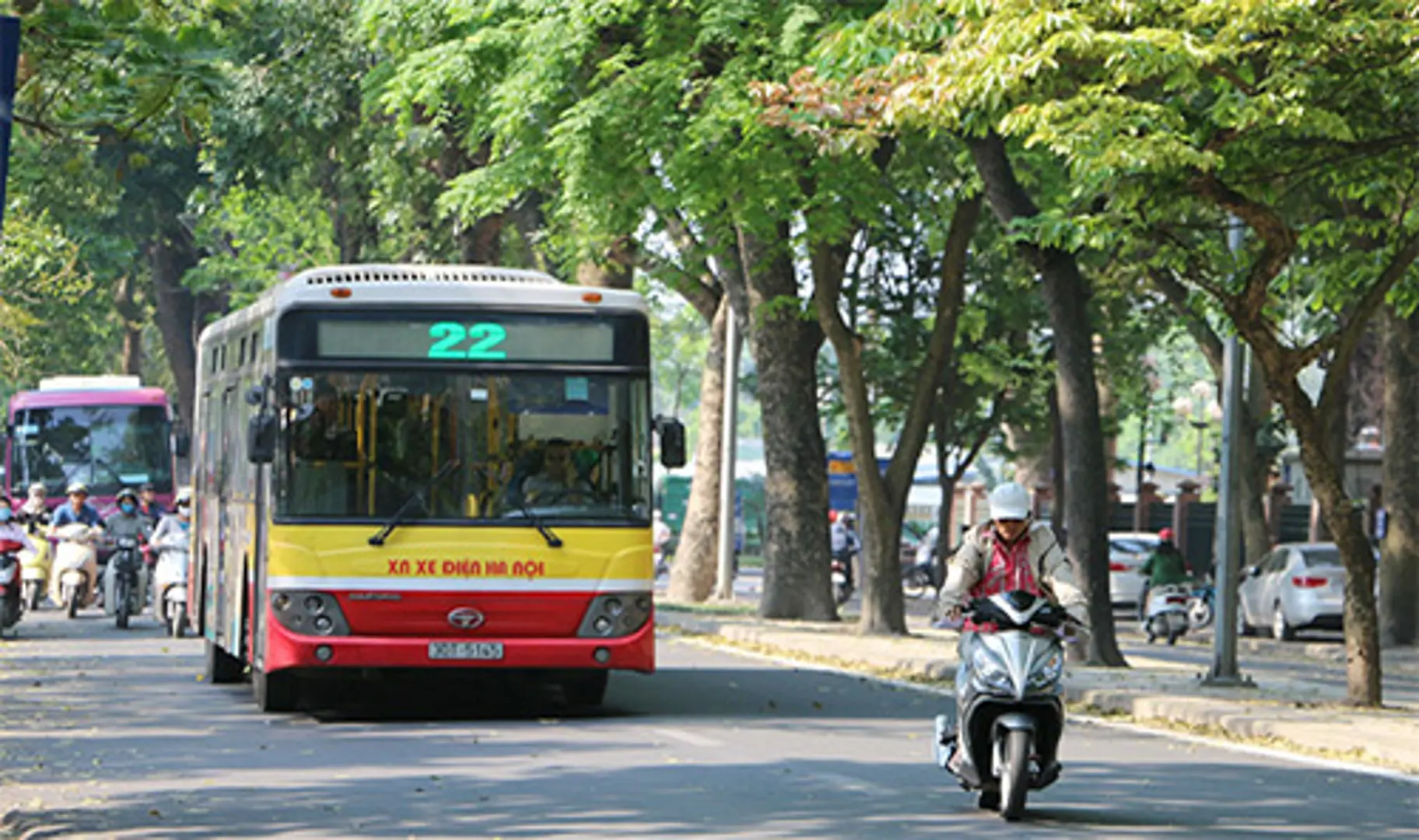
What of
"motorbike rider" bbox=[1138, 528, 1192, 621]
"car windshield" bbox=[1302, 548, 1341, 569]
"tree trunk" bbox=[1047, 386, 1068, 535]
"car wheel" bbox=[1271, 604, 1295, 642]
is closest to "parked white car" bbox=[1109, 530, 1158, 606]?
"tree trunk" bbox=[1047, 386, 1068, 535]

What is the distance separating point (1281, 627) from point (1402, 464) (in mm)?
Result: 4722

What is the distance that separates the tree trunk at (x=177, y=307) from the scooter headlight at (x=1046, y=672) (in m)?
49.0

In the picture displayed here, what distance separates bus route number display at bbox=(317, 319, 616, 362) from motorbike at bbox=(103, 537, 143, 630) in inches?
552

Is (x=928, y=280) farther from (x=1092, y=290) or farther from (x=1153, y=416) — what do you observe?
(x=1153, y=416)

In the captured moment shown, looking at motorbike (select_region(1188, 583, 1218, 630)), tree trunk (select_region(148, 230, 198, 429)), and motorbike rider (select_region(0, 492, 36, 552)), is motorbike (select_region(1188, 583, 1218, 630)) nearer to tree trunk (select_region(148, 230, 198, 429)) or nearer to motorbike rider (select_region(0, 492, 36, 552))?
motorbike rider (select_region(0, 492, 36, 552))

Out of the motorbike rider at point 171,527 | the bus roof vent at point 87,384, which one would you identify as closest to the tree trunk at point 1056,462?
the bus roof vent at point 87,384

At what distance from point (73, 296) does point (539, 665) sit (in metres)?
34.9

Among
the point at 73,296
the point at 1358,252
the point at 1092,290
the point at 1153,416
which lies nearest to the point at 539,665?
the point at 1358,252

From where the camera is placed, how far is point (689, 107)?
2656cm

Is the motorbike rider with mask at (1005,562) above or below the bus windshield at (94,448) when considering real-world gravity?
below

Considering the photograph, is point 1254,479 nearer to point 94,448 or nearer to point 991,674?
point 94,448

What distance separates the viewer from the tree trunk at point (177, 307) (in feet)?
A: 197

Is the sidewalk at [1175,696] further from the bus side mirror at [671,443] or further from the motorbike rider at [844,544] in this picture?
the motorbike rider at [844,544]

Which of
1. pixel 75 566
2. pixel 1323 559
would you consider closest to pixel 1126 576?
pixel 1323 559
